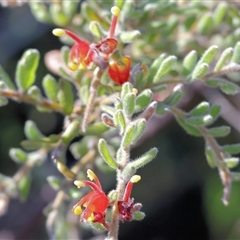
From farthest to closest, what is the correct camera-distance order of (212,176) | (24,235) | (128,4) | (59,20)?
(212,176) → (24,235) → (59,20) → (128,4)

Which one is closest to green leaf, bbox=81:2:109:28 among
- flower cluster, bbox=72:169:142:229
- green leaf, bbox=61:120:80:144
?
green leaf, bbox=61:120:80:144

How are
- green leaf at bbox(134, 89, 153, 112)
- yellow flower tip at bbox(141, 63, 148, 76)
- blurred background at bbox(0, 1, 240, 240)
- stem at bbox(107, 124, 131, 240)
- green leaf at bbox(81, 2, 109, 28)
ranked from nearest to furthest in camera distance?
stem at bbox(107, 124, 131, 240) < green leaf at bbox(134, 89, 153, 112) < yellow flower tip at bbox(141, 63, 148, 76) < green leaf at bbox(81, 2, 109, 28) < blurred background at bbox(0, 1, 240, 240)

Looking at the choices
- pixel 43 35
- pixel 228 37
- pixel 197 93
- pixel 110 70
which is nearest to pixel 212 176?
pixel 197 93

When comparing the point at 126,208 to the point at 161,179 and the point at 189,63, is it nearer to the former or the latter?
the point at 189,63

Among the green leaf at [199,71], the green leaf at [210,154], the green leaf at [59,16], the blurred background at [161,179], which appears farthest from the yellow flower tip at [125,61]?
the blurred background at [161,179]

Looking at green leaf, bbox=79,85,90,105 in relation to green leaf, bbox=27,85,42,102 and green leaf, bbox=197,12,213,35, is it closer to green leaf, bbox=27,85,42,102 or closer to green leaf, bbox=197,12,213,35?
green leaf, bbox=27,85,42,102

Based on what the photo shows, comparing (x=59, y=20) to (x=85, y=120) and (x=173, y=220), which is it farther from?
(x=173, y=220)

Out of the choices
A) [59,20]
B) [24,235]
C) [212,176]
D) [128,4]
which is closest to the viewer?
[128,4]
